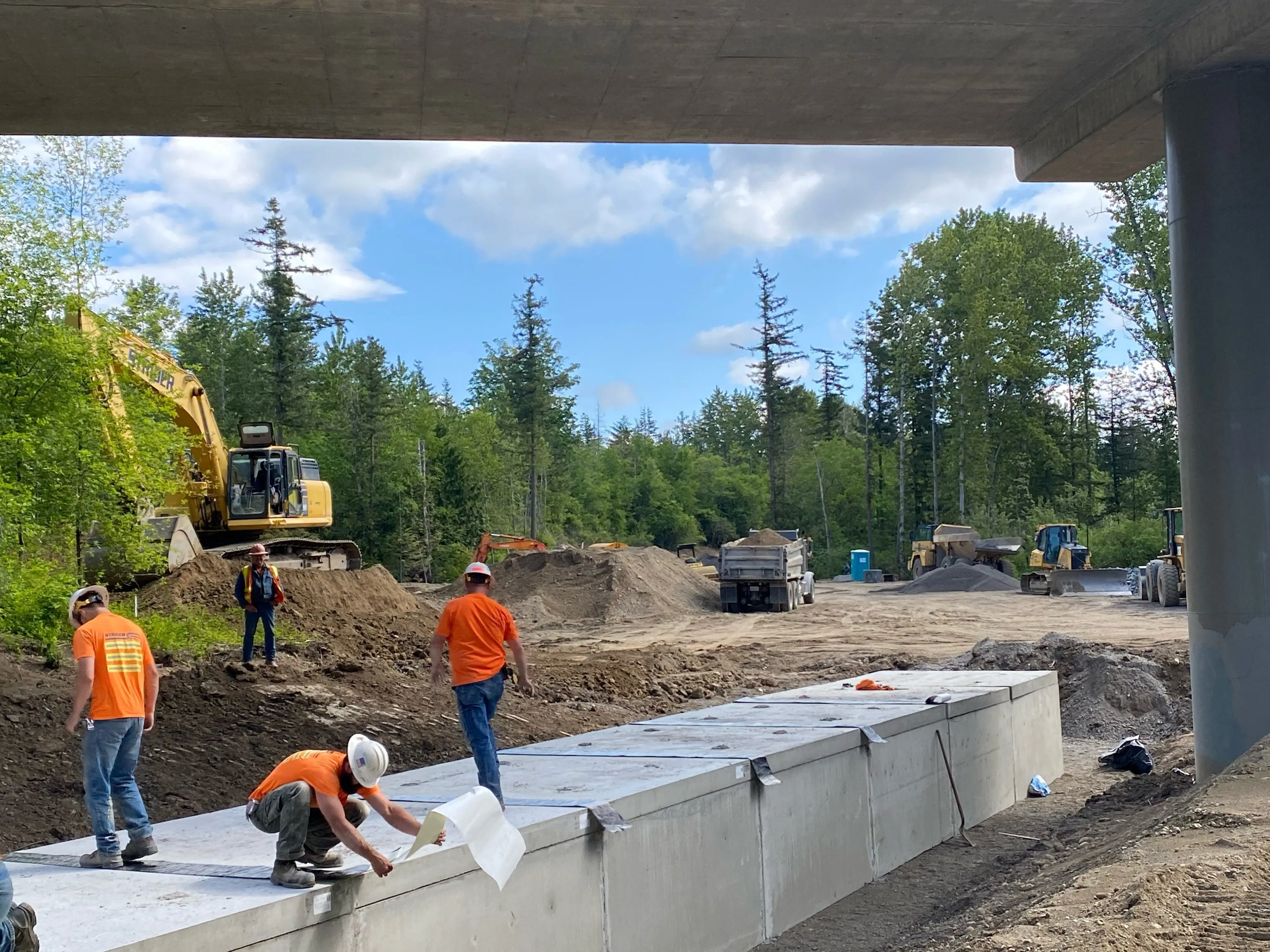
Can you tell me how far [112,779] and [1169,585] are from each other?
97.9 feet

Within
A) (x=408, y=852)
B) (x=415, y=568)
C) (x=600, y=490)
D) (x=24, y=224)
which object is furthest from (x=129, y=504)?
(x=600, y=490)

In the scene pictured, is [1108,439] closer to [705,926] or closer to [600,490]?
[600,490]

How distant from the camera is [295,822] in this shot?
504 cm

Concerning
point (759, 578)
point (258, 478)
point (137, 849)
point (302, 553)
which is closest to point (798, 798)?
point (137, 849)

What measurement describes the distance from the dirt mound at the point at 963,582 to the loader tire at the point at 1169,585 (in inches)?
361

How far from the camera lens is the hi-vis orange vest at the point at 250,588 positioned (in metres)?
16.0

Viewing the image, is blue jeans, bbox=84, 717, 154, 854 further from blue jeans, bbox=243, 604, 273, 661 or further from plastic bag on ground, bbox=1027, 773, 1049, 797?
blue jeans, bbox=243, 604, 273, 661

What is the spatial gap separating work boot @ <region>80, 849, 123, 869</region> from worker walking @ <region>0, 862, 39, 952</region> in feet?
4.80

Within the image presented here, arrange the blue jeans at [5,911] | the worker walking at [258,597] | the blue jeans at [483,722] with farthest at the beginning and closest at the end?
the worker walking at [258,597]
the blue jeans at [483,722]
the blue jeans at [5,911]

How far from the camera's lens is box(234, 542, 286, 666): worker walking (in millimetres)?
15969

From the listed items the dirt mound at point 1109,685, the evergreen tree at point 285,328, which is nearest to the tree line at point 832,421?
the evergreen tree at point 285,328

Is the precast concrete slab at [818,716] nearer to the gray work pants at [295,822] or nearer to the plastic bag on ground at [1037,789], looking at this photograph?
the plastic bag on ground at [1037,789]

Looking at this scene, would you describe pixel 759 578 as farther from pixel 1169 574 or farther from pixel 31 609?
pixel 31 609

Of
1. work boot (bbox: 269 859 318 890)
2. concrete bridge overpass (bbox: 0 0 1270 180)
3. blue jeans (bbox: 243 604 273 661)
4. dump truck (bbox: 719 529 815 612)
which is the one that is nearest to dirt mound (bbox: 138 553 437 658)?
blue jeans (bbox: 243 604 273 661)
